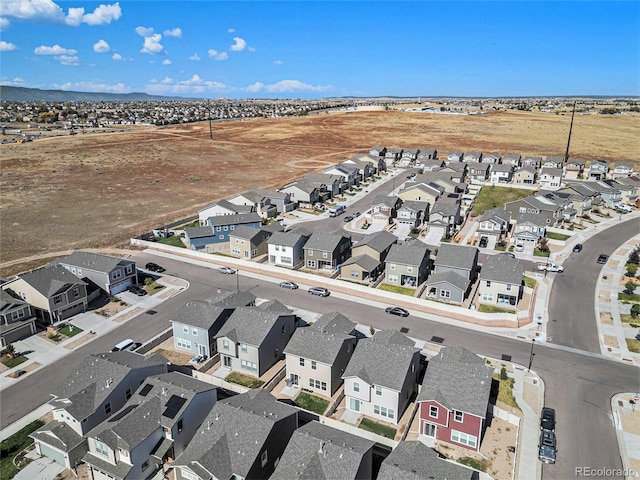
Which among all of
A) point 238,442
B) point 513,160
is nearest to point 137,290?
point 238,442

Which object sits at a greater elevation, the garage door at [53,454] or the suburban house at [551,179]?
the suburban house at [551,179]

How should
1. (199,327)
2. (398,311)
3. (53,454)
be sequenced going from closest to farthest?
(53,454) < (199,327) < (398,311)

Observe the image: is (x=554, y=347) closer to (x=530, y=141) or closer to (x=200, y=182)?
(x=200, y=182)

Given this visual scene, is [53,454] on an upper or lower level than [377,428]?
upper

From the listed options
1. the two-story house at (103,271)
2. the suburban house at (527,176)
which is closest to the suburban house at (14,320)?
the two-story house at (103,271)

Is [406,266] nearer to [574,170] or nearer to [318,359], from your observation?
[318,359]

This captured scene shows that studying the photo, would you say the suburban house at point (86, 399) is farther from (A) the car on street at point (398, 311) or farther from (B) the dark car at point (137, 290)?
(A) the car on street at point (398, 311)
